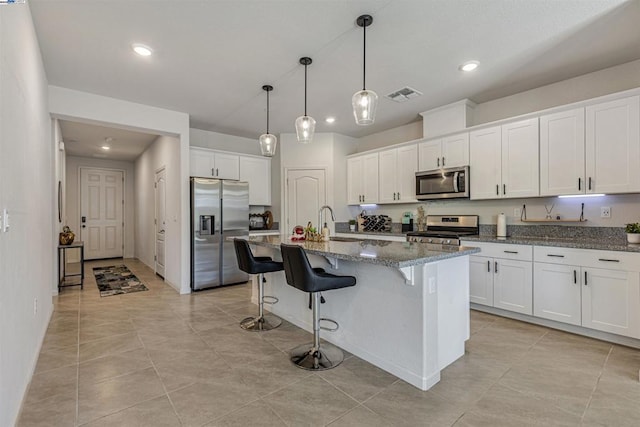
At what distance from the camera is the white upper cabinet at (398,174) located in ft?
15.8

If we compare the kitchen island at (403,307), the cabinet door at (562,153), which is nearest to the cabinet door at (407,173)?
the cabinet door at (562,153)

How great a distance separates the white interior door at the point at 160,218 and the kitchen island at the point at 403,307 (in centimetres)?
361

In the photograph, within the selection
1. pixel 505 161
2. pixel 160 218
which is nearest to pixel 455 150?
pixel 505 161

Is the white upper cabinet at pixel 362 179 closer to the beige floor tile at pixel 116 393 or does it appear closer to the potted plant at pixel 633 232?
the potted plant at pixel 633 232

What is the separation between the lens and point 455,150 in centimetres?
427

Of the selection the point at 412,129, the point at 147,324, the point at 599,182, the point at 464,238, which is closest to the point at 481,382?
the point at 464,238

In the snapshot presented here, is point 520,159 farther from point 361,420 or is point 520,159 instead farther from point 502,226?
point 361,420

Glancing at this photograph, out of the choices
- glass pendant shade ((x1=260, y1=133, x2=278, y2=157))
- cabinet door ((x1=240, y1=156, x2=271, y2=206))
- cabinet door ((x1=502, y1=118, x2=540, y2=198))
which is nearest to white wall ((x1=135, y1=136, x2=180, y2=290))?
cabinet door ((x1=240, y1=156, x2=271, y2=206))

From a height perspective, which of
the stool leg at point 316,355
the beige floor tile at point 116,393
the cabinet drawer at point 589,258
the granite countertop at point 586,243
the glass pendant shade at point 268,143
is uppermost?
the glass pendant shade at point 268,143

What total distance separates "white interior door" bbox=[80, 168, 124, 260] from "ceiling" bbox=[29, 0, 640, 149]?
5094 mm

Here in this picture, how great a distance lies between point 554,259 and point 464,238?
0.91 meters

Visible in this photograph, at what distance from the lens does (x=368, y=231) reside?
217 inches

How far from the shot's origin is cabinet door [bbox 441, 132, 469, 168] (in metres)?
4.16

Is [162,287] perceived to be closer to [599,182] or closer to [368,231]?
[368,231]
